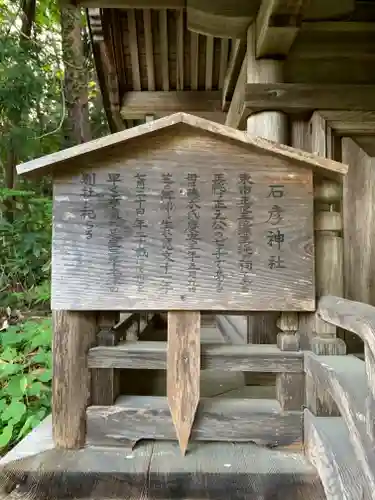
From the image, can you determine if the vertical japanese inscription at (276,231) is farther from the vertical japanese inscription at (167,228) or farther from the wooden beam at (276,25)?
the wooden beam at (276,25)

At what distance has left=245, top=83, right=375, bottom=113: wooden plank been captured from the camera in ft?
8.57

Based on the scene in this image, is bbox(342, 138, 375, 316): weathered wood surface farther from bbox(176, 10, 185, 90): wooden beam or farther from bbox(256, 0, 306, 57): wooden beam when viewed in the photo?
bbox(176, 10, 185, 90): wooden beam

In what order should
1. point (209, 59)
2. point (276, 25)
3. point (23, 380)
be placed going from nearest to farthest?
point (276, 25) < point (23, 380) < point (209, 59)

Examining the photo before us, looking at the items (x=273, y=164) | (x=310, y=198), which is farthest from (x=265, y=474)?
(x=273, y=164)

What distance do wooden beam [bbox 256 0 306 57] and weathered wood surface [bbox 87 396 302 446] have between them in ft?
6.95

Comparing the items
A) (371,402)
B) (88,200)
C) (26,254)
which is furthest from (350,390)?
(26,254)

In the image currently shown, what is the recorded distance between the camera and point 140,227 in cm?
206

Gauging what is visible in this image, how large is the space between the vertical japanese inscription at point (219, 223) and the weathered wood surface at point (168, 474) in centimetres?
82

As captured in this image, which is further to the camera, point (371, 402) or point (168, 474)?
point (168, 474)

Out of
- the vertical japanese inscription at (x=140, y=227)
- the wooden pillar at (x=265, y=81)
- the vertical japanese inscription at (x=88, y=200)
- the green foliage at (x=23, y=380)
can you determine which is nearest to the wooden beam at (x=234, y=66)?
the wooden pillar at (x=265, y=81)

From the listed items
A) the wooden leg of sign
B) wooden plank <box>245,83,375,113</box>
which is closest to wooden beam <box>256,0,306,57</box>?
wooden plank <box>245,83,375,113</box>

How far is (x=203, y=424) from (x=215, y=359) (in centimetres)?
33

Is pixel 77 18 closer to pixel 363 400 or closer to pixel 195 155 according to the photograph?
pixel 195 155

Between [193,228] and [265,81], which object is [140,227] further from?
[265,81]
